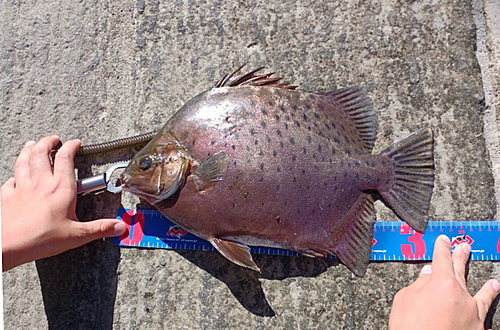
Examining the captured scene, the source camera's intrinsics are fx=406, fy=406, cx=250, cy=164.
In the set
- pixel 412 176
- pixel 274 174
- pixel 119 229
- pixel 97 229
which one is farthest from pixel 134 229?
pixel 412 176

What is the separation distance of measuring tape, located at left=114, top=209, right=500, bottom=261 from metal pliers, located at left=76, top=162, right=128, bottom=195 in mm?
275

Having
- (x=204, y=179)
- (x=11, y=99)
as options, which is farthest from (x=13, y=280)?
(x=204, y=179)

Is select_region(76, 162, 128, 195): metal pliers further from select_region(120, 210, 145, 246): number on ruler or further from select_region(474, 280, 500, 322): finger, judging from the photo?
select_region(474, 280, 500, 322): finger

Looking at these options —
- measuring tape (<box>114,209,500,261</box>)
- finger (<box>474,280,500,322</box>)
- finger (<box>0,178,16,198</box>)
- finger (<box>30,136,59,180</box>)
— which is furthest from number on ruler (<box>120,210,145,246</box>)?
finger (<box>474,280,500,322</box>)

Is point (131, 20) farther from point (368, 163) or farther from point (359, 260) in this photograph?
point (359, 260)

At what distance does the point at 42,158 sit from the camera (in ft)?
6.78

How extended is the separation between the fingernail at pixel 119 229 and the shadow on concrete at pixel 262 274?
525 millimetres

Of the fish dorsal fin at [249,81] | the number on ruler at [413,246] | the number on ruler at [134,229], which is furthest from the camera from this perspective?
the number on ruler at [134,229]

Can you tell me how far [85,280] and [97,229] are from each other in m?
0.34

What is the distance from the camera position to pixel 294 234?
73.2 inches

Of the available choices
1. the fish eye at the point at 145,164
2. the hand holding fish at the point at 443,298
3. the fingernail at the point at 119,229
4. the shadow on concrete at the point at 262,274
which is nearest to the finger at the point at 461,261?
the hand holding fish at the point at 443,298

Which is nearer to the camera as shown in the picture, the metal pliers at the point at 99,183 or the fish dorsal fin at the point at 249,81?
the fish dorsal fin at the point at 249,81

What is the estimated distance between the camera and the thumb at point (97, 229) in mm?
1967

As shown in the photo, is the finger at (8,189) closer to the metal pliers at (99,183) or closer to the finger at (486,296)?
the metal pliers at (99,183)
